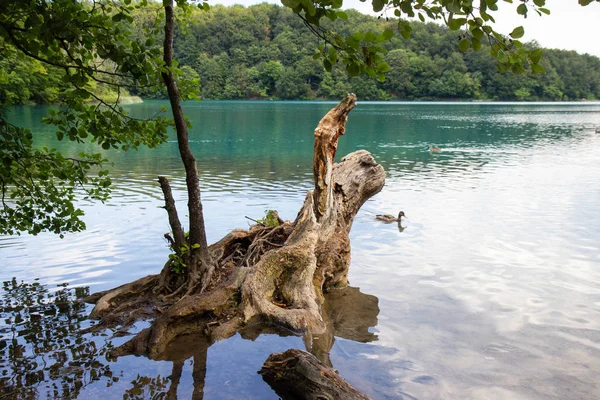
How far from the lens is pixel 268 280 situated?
30.7ft

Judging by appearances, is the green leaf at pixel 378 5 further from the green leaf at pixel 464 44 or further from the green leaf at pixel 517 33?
the green leaf at pixel 517 33

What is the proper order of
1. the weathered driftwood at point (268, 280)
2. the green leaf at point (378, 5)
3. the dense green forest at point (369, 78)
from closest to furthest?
the green leaf at point (378, 5) → the weathered driftwood at point (268, 280) → the dense green forest at point (369, 78)

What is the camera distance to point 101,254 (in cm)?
1366

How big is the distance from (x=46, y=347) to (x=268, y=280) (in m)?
3.60

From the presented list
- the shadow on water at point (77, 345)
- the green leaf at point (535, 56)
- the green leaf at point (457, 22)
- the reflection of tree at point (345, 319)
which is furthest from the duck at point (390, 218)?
the green leaf at point (457, 22)

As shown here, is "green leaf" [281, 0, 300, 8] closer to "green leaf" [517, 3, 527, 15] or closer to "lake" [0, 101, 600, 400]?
"green leaf" [517, 3, 527, 15]

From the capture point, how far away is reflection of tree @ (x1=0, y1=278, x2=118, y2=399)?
275 inches

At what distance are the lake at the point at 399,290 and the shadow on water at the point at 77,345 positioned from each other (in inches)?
1.3

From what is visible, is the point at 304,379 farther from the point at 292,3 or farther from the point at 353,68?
the point at 292,3

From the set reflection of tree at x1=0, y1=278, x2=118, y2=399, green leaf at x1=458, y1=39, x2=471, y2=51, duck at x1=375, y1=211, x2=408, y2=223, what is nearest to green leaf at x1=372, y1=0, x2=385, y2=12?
green leaf at x1=458, y1=39, x2=471, y2=51

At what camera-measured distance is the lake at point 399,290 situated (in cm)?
745

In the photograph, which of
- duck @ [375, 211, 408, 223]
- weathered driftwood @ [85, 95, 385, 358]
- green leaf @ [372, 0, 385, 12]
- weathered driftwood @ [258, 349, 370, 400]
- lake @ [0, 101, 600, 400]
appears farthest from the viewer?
duck @ [375, 211, 408, 223]

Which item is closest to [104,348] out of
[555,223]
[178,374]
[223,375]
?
[178,374]

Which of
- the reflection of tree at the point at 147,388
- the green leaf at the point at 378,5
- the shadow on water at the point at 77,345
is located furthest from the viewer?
the shadow on water at the point at 77,345
